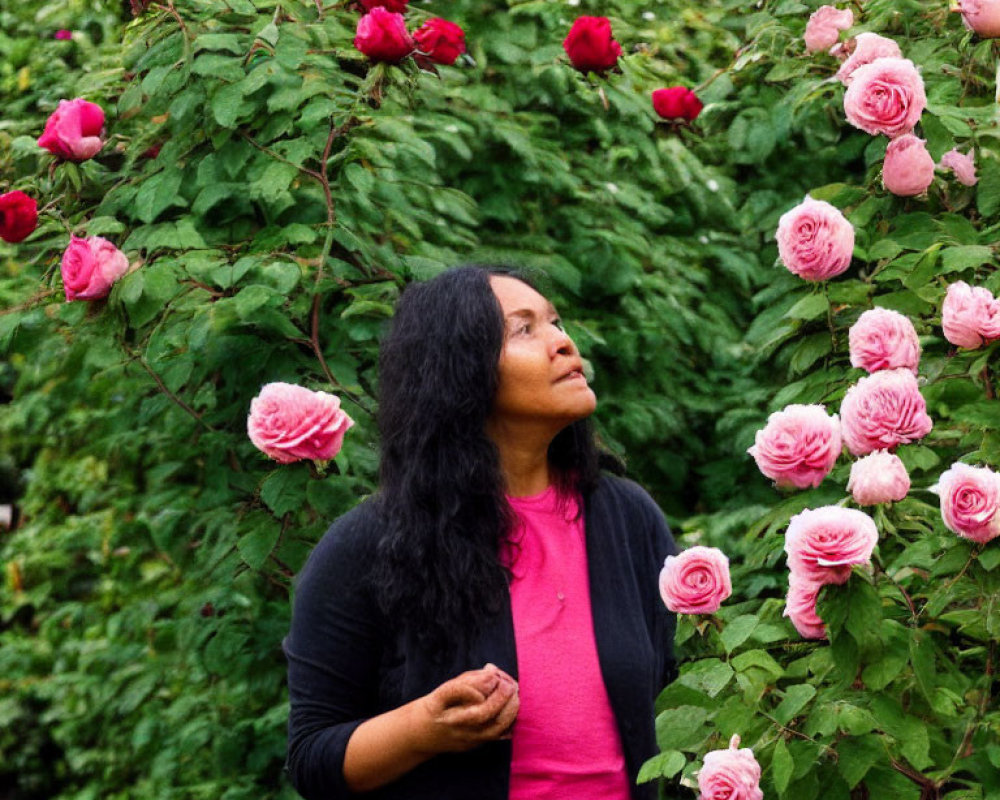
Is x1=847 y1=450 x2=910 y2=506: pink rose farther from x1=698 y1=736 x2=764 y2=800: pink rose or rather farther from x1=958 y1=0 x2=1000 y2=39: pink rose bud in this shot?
x1=958 y1=0 x2=1000 y2=39: pink rose bud

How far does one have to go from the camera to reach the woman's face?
2117mm

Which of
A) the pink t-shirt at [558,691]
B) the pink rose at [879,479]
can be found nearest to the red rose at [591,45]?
the pink t-shirt at [558,691]

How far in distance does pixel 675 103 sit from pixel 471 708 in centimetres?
187

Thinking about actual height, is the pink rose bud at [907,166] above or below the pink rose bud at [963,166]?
above

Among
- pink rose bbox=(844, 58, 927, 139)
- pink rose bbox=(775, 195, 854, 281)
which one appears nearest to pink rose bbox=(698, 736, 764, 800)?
pink rose bbox=(775, 195, 854, 281)

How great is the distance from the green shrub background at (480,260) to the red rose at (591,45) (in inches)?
7.1

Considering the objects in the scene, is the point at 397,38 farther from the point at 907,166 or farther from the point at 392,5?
the point at 907,166

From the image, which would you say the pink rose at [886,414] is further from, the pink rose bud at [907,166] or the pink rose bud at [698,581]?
the pink rose bud at [907,166]

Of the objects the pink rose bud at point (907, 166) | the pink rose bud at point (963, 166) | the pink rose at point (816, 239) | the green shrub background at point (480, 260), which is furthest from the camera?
the pink rose bud at point (963, 166)

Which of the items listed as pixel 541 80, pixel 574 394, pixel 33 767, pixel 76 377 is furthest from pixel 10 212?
pixel 33 767

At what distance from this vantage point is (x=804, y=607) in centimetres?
183

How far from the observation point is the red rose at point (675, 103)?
3.38 meters

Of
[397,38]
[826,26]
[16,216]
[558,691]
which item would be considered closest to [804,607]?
[558,691]

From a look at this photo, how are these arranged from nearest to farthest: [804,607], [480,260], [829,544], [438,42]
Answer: [829,544] → [804,607] → [438,42] → [480,260]
